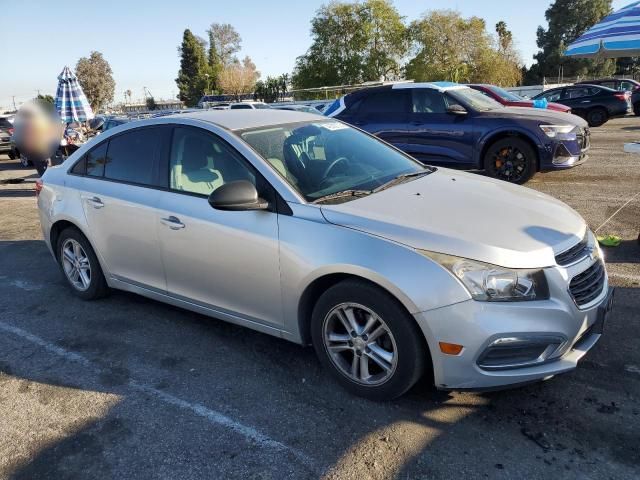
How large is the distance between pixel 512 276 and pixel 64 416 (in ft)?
8.64

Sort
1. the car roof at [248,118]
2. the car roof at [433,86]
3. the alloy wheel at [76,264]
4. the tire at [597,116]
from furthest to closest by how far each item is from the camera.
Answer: the tire at [597,116] < the car roof at [433,86] < the alloy wheel at [76,264] < the car roof at [248,118]

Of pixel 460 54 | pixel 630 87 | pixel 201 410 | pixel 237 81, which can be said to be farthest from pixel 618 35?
pixel 237 81

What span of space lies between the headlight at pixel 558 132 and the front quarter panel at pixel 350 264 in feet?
20.3

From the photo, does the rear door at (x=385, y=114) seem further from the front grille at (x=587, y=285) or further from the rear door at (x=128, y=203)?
the front grille at (x=587, y=285)

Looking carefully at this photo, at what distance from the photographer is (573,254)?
2.91m

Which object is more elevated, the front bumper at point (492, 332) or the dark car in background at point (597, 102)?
the dark car in background at point (597, 102)

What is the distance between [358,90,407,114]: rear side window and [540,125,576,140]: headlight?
239 cm

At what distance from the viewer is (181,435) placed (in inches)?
112

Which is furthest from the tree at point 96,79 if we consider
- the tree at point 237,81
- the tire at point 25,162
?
the tire at point 25,162

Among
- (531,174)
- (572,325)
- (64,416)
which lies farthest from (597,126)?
(64,416)

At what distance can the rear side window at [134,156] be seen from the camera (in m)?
4.07

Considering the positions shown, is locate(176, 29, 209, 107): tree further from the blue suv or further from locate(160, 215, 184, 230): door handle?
locate(160, 215, 184, 230): door handle

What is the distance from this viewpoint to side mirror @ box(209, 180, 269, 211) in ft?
10.4

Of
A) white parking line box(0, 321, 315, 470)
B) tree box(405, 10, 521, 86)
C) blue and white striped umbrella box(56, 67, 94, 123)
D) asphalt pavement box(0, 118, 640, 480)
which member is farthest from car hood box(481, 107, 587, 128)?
tree box(405, 10, 521, 86)
